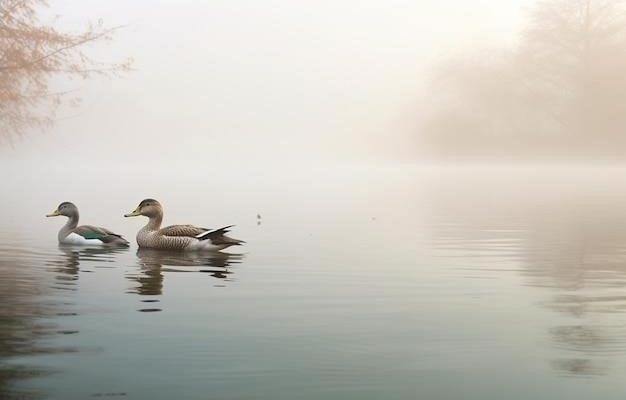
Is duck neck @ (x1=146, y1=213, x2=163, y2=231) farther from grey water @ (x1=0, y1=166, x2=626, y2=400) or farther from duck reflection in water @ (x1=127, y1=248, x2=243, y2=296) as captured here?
grey water @ (x1=0, y1=166, x2=626, y2=400)

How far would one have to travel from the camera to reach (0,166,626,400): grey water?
8.62 m

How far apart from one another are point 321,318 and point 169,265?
5.62 metres

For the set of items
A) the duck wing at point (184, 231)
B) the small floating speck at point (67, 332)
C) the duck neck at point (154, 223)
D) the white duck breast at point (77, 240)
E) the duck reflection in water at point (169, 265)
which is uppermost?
the duck neck at point (154, 223)

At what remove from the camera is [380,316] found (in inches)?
463

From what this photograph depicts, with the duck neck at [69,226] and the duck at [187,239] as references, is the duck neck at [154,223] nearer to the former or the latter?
the duck at [187,239]

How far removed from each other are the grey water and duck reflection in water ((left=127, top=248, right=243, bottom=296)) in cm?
4

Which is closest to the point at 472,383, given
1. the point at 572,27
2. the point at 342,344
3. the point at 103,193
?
the point at 342,344

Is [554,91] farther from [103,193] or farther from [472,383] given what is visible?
[472,383]

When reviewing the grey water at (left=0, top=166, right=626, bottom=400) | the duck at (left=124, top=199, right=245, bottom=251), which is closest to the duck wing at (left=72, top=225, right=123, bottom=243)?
the grey water at (left=0, top=166, right=626, bottom=400)

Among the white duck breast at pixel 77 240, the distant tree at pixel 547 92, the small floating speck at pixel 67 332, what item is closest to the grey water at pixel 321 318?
the small floating speck at pixel 67 332

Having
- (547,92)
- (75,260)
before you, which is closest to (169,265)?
(75,260)

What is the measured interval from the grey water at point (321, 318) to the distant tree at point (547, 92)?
5867 cm

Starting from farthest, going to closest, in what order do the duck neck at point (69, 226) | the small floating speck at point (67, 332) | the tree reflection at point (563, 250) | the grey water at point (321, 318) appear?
the duck neck at point (69, 226) < the tree reflection at point (563, 250) < the small floating speck at point (67, 332) < the grey water at point (321, 318)

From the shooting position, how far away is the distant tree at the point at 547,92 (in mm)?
79875
